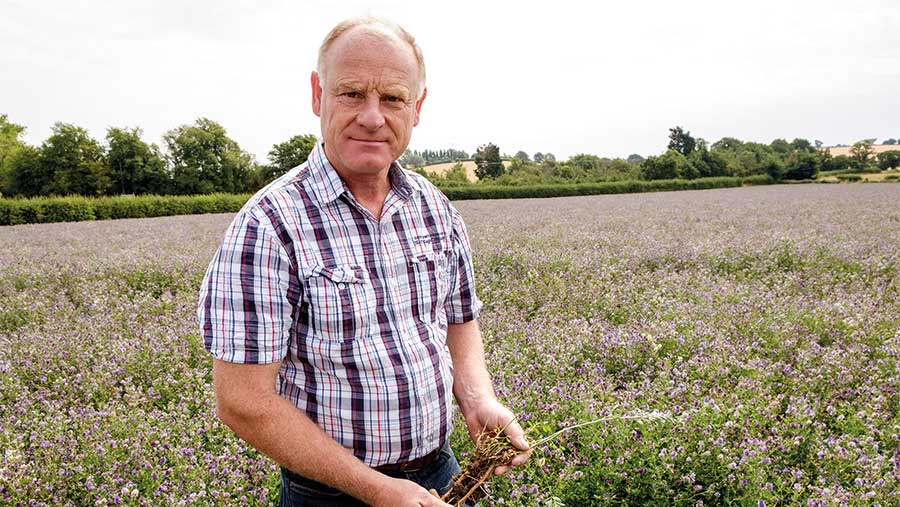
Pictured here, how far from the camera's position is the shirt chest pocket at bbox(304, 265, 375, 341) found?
139cm

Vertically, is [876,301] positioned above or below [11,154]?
below

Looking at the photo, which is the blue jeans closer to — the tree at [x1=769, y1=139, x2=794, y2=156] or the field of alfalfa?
the field of alfalfa

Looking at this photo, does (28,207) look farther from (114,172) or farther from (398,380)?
(398,380)

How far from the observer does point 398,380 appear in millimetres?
1518

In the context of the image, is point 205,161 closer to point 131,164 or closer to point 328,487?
point 131,164

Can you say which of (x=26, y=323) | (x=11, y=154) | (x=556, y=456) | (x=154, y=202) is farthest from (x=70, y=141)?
(x=556, y=456)

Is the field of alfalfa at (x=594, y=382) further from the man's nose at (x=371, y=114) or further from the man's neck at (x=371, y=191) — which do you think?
the man's nose at (x=371, y=114)

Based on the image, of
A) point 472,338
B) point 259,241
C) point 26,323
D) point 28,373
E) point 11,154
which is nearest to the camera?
point 259,241

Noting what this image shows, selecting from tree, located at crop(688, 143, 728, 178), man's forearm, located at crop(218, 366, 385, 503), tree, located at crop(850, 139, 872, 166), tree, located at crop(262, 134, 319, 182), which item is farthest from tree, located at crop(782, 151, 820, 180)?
man's forearm, located at crop(218, 366, 385, 503)

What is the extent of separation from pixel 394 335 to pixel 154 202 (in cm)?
3623

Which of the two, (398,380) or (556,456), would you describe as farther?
(556,456)

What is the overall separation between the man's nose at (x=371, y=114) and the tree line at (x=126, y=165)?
178ft

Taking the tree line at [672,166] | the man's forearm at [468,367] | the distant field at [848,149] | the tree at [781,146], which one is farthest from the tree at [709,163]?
the man's forearm at [468,367]

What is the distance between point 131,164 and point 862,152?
276 feet
